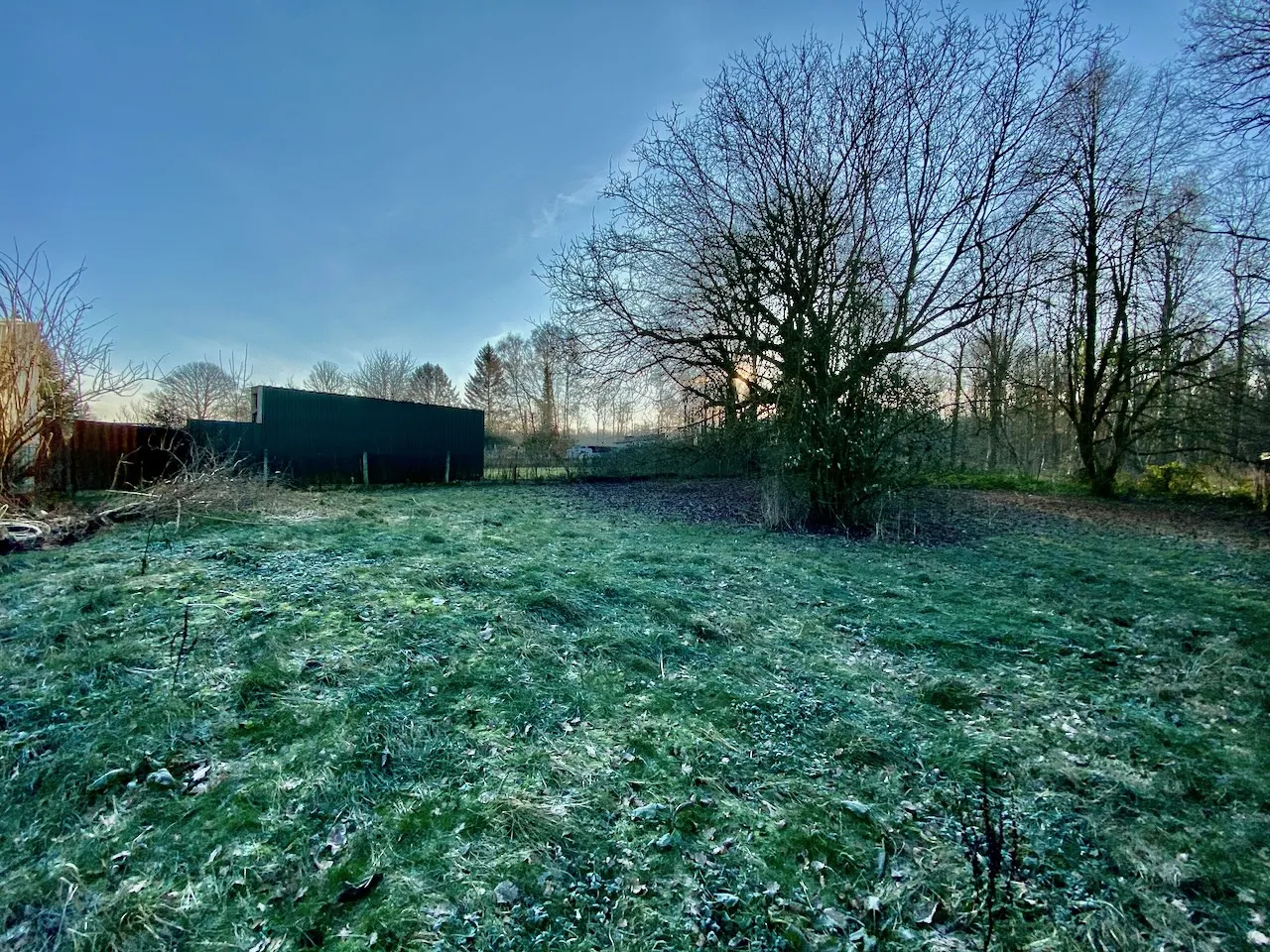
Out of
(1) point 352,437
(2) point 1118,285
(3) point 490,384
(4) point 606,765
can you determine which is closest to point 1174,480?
(2) point 1118,285

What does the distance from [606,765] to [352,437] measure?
12.2 m

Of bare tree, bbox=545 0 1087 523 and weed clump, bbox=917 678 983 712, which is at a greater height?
bare tree, bbox=545 0 1087 523

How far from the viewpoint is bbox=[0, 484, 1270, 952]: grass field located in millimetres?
1340

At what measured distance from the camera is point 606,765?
1941 millimetres

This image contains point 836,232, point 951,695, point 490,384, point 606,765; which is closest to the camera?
point 606,765

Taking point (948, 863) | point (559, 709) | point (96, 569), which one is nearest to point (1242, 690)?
point (948, 863)

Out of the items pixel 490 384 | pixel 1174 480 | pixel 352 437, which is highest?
pixel 490 384

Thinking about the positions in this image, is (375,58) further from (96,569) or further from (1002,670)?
(1002,670)

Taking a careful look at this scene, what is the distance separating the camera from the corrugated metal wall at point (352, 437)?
35.0 feet

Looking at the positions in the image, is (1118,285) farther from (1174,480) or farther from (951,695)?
(951,695)

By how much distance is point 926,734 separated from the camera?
219 centimetres

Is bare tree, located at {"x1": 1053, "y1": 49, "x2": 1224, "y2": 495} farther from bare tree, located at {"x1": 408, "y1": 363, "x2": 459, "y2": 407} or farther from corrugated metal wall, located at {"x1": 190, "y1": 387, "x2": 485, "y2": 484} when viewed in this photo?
bare tree, located at {"x1": 408, "y1": 363, "x2": 459, "y2": 407}

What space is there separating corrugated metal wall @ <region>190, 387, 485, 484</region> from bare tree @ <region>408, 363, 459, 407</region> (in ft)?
51.5

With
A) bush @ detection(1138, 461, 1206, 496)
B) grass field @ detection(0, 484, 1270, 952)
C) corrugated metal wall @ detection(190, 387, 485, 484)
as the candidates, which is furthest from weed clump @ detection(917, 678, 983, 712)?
bush @ detection(1138, 461, 1206, 496)
